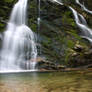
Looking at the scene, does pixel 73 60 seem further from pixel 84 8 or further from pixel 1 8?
pixel 84 8

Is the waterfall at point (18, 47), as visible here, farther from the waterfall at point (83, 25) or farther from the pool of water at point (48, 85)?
the pool of water at point (48, 85)

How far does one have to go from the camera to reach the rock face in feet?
56.8

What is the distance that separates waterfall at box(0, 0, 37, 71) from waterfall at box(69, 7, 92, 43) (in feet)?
16.9

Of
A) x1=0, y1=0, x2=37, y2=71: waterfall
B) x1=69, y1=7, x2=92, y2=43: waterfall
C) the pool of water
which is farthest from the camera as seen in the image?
x1=69, y1=7, x2=92, y2=43: waterfall

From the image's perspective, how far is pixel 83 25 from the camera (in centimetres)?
2259

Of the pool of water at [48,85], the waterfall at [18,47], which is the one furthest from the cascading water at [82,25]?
the pool of water at [48,85]

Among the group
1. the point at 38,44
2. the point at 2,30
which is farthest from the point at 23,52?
the point at 2,30

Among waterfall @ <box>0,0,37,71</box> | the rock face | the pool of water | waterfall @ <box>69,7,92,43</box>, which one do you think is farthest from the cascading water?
the pool of water

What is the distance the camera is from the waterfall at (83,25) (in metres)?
21.3

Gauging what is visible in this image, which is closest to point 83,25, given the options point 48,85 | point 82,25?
point 82,25

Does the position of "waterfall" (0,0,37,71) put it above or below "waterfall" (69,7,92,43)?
below

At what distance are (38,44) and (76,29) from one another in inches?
192

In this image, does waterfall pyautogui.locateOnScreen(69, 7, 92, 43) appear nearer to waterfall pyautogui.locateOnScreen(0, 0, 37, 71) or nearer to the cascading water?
the cascading water

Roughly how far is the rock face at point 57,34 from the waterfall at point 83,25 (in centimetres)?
46
